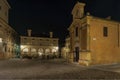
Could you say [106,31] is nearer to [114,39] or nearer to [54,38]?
[114,39]

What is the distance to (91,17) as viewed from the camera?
73.7 ft

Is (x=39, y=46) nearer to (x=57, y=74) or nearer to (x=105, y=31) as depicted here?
(x=105, y=31)

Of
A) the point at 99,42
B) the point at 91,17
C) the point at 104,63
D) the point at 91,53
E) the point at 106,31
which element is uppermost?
the point at 91,17

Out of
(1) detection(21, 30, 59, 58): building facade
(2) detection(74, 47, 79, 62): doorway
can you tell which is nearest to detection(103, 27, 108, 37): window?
(2) detection(74, 47, 79, 62): doorway

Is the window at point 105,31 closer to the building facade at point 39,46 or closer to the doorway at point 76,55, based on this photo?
the doorway at point 76,55

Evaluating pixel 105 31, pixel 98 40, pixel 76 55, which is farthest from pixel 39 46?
pixel 98 40

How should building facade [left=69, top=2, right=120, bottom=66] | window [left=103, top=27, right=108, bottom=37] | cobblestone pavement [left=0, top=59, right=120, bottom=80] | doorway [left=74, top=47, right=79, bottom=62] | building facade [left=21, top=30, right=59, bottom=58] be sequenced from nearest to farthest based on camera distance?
1. cobblestone pavement [left=0, top=59, right=120, bottom=80]
2. building facade [left=69, top=2, right=120, bottom=66]
3. window [left=103, top=27, right=108, bottom=37]
4. doorway [left=74, top=47, right=79, bottom=62]
5. building facade [left=21, top=30, right=59, bottom=58]

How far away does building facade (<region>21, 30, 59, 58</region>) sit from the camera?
2542 inches

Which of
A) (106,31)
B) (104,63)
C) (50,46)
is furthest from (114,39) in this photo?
(50,46)

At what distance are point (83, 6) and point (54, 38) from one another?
42.8 meters

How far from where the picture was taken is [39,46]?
66.5 m

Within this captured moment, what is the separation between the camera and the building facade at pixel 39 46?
64.6 m

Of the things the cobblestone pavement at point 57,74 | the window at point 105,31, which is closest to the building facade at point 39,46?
the window at point 105,31

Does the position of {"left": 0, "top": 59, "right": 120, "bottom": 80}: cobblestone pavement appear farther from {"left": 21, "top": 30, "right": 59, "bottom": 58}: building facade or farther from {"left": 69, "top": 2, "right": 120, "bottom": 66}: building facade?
{"left": 21, "top": 30, "right": 59, "bottom": 58}: building facade
